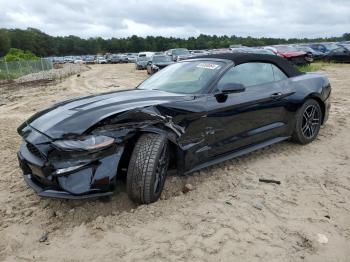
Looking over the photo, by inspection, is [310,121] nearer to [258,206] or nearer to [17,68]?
[258,206]

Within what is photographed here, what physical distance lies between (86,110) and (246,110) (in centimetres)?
194

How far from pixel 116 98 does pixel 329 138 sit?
3.58m

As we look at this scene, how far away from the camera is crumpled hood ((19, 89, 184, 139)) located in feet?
11.1

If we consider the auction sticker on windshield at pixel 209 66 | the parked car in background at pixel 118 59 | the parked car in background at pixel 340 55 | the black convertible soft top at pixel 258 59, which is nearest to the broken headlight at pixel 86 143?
the auction sticker on windshield at pixel 209 66

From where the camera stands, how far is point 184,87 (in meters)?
4.45

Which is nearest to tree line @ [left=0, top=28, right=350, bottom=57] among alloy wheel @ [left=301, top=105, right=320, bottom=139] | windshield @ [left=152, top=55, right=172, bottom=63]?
windshield @ [left=152, top=55, right=172, bottom=63]

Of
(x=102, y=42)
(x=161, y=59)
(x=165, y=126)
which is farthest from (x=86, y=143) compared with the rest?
(x=102, y=42)

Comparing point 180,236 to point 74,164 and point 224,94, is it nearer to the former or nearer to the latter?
point 74,164

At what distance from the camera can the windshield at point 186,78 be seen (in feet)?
14.4

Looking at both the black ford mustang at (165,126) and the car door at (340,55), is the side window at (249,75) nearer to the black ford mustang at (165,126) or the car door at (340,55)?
the black ford mustang at (165,126)

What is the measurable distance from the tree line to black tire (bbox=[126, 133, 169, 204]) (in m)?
88.3

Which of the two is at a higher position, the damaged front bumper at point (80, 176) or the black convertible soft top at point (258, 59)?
the black convertible soft top at point (258, 59)

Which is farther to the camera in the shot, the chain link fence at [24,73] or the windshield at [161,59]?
the chain link fence at [24,73]

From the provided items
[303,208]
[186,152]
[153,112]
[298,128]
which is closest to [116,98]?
[153,112]
